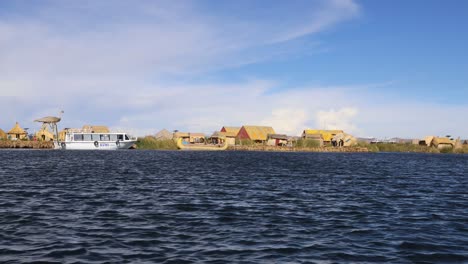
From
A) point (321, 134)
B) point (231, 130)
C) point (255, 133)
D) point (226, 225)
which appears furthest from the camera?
point (231, 130)

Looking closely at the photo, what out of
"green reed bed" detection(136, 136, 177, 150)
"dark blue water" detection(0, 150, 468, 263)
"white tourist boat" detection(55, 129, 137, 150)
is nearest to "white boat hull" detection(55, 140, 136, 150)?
"white tourist boat" detection(55, 129, 137, 150)

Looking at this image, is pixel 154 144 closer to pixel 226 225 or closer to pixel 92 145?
pixel 92 145

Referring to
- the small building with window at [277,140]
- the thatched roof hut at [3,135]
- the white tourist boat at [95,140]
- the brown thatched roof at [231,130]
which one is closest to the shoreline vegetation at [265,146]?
the small building with window at [277,140]

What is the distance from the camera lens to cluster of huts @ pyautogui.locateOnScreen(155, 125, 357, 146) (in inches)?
6122

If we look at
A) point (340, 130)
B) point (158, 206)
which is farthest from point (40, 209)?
point (340, 130)

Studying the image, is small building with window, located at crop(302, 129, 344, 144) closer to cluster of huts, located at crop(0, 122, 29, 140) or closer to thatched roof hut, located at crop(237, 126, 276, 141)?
thatched roof hut, located at crop(237, 126, 276, 141)

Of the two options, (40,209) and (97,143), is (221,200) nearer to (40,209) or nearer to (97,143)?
(40,209)

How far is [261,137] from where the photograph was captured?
15738 centimetres

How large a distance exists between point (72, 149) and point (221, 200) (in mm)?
112307

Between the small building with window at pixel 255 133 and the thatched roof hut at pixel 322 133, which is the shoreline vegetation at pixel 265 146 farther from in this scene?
the thatched roof hut at pixel 322 133

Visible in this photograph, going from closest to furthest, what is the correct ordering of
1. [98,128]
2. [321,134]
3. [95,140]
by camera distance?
[95,140] < [98,128] < [321,134]

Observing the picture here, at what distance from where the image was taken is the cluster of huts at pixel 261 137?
155500 mm

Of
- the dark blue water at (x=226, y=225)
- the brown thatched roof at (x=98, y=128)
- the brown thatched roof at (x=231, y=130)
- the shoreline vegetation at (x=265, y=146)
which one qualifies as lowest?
the dark blue water at (x=226, y=225)

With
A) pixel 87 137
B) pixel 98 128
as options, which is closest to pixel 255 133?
pixel 98 128
